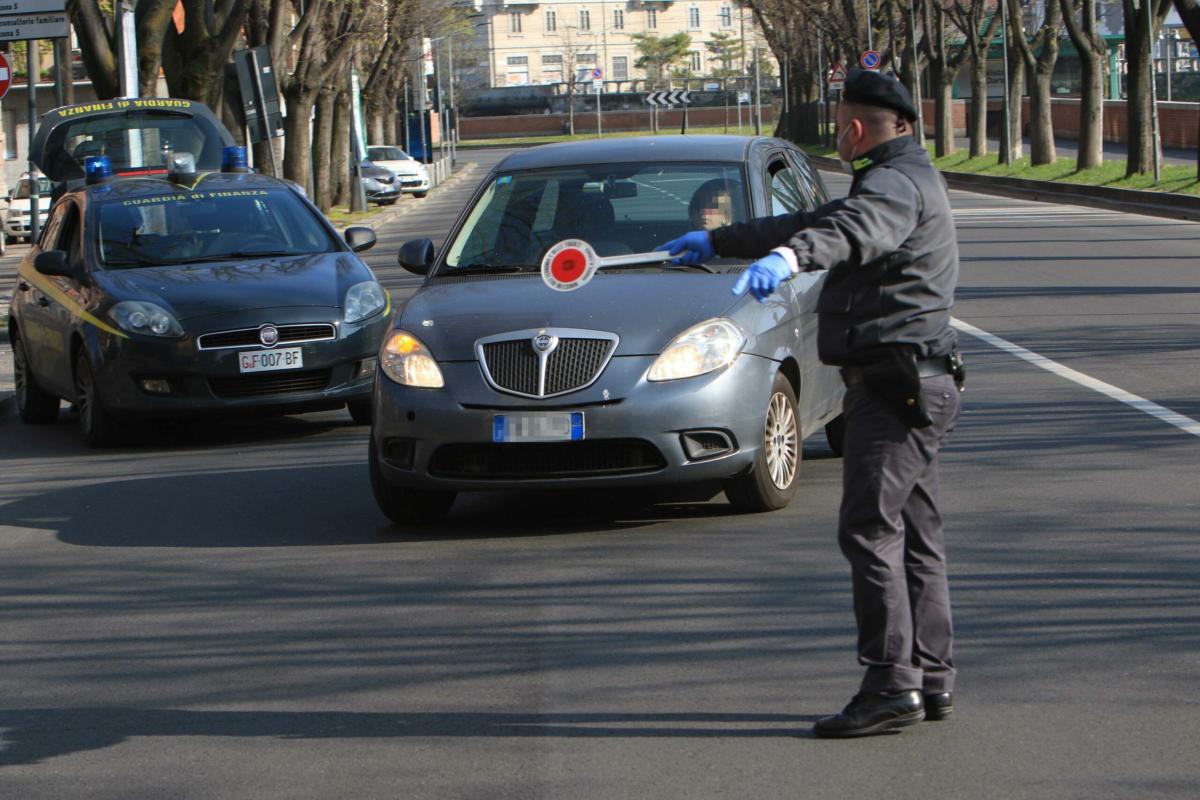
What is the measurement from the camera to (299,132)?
3869cm

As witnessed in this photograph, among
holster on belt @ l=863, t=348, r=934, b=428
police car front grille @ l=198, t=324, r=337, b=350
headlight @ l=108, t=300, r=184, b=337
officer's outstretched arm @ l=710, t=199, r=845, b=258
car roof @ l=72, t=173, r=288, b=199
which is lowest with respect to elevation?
police car front grille @ l=198, t=324, r=337, b=350

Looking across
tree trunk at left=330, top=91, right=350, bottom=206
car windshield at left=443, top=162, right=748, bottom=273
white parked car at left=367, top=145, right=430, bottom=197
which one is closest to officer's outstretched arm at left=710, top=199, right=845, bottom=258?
car windshield at left=443, top=162, right=748, bottom=273

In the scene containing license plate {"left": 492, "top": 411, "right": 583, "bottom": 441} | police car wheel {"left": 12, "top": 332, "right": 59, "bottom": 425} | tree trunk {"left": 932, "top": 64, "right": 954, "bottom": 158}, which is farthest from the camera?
tree trunk {"left": 932, "top": 64, "right": 954, "bottom": 158}

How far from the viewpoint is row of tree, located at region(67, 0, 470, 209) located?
2666cm

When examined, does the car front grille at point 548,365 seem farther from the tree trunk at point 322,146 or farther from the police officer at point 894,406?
the tree trunk at point 322,146

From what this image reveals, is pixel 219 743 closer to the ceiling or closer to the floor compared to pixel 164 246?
closer to the floor

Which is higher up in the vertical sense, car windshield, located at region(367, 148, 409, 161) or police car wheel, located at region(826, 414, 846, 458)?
car windshield, located at region(367, 148, 409, 161)

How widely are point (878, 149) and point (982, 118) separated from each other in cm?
5137

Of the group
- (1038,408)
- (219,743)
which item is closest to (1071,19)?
(1038,408)

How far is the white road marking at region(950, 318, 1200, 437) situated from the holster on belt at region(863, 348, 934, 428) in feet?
17.9

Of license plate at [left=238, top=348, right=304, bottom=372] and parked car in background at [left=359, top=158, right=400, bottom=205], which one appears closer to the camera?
license plate at [left=238, top=348, right=304, bottom=372]

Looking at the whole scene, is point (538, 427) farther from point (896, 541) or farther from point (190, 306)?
point (190, 306)

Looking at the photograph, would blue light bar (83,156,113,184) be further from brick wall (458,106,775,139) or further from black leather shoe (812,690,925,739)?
brick wall (458,106,775,139)

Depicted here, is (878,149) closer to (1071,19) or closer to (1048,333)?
(1048,333)
